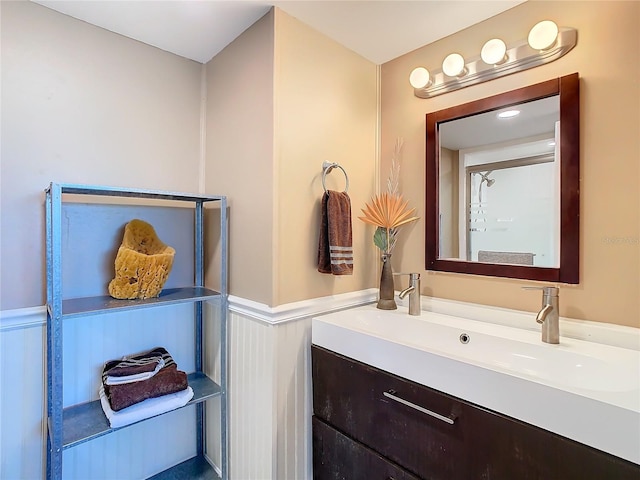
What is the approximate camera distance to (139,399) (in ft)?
4.28

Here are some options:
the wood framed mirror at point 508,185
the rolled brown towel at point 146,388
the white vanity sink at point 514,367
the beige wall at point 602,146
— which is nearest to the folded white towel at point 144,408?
the rolled brown towel at point 146,388

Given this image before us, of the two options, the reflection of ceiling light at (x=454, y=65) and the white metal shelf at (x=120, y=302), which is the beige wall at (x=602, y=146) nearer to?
the reflection of ceiling light at (x=454, y=65)

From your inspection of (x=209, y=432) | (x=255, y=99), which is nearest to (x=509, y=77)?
(x=255, y=99)

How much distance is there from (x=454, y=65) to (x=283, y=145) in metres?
0.81

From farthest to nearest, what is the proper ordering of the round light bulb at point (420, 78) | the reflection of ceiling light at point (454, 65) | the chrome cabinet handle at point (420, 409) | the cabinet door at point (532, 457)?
the round light bulb at point (420, 78) → the reflection of ceiling light at point (454, 65) → the chrome cabinet handle at point (420, 409) → the cabinet door at point (532, 457)

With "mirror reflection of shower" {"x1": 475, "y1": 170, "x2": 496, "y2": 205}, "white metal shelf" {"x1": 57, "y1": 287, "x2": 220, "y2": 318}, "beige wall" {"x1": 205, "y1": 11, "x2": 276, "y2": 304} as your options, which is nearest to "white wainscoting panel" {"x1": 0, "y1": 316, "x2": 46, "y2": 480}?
"white metal shelf" {"x1": 57, "y1": 287, "x2": 220, "y2": 318}

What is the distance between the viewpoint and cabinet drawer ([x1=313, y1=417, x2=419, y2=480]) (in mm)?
1127

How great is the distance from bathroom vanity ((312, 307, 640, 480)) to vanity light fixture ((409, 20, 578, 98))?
3.41 feet

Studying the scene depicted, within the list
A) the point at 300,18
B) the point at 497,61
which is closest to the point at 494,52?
the point at 497,61

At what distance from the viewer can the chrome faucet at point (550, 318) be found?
3.67 ft

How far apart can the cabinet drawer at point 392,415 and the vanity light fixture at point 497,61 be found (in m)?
1.24

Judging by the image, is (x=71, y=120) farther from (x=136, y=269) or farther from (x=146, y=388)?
(x=146, y=388)

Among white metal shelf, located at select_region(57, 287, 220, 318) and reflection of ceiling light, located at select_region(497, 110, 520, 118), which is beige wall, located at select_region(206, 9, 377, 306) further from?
reflection of ceiling light, located at select_region(497, 110, 520, 118)

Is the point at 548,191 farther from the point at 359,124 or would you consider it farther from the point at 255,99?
the point at 255,99
